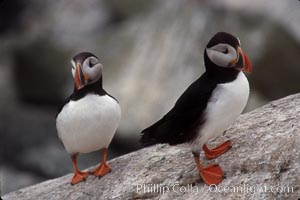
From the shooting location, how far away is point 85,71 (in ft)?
9.55

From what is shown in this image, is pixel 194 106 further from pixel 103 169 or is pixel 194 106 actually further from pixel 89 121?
pixel 103 169

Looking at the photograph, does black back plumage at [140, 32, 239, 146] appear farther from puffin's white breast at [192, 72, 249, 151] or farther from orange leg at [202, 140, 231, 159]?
orange leg at [202, 140, 231, 159]

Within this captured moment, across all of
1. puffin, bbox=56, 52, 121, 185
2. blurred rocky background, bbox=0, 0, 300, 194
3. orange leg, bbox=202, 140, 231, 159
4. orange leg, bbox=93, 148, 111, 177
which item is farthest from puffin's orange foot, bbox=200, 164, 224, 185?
blurred rocky background, bbox=0, 0, 300, 194

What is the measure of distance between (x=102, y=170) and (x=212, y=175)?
2.23 ft

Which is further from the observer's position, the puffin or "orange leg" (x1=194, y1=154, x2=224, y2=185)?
the puffin

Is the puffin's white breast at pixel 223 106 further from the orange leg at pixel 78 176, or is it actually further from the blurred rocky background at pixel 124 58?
the blurred rocky background at pixel 124 58

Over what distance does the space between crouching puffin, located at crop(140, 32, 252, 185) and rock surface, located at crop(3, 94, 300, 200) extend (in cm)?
11

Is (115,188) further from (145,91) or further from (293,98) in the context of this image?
(145,91)

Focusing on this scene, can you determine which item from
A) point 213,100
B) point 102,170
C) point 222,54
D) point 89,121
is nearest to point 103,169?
point 102,170

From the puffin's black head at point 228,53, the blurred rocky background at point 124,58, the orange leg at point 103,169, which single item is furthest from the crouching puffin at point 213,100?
the blurred rocky background at point 124,58

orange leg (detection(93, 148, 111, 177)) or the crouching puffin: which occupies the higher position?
the crouching puffin

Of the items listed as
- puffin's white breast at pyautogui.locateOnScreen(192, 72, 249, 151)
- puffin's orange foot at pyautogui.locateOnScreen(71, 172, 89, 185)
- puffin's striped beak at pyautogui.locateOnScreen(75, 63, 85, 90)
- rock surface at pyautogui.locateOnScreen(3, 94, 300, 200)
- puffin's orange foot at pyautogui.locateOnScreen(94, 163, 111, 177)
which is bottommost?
puffin's orange foot at pyautogui.locateOnScreen(71, 172, 89, 185)

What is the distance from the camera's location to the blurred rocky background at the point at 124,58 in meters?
5.84

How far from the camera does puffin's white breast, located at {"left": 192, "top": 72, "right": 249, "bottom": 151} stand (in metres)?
2.85
